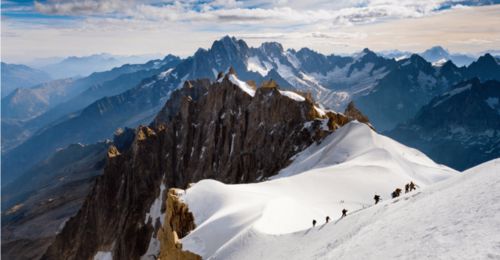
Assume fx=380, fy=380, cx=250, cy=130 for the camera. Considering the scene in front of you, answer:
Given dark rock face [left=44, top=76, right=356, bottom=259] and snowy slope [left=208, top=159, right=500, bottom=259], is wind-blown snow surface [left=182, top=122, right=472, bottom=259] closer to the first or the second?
snowy slope [left=208, top=159, right=500, bottom=259]

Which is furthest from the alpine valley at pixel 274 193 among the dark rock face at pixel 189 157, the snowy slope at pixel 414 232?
the dark rock face at pixel 189 157

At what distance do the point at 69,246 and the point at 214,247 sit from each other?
12407 cm

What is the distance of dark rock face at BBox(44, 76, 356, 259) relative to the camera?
95188mm

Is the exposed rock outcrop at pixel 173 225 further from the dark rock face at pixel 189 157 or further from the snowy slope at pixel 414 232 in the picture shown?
the dark rock face at pixel 189 157

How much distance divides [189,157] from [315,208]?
91126 mm

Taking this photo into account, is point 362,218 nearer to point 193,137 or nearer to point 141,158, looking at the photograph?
point 193,137

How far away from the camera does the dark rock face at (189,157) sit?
9519cm

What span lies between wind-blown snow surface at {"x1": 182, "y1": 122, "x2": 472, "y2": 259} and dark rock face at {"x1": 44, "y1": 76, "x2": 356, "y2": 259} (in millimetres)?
18102

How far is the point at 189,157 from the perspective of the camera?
423 feet

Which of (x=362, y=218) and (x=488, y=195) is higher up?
(x=488, y=195)

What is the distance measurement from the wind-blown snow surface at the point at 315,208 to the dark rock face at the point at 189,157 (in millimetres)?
18102

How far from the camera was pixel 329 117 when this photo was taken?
89938 millimetres

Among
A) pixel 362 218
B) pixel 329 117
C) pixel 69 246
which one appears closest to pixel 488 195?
pixel 362 218

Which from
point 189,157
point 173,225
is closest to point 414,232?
point 173,225
